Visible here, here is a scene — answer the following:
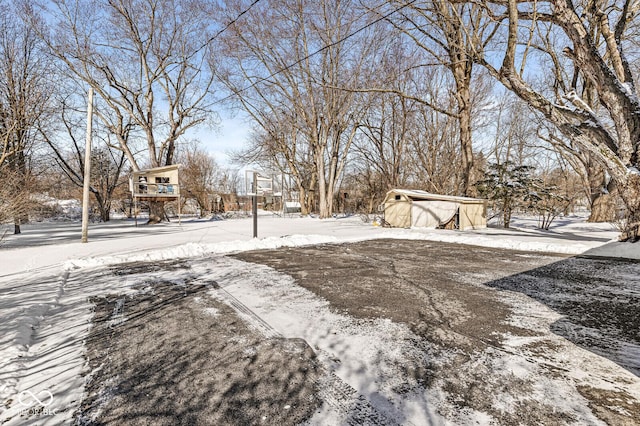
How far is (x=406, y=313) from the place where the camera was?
3258mm

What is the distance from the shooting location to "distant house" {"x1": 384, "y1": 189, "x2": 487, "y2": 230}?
12.8 metres

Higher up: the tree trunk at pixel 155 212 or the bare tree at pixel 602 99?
the bare tree at pixel 602 99

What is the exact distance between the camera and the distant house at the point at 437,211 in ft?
41.9

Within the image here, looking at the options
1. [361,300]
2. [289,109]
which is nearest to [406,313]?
[361,300]

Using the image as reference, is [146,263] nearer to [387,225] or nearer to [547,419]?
[547,419]

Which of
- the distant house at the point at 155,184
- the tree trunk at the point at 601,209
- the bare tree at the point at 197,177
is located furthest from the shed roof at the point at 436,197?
the bare tree at the point at 197,177

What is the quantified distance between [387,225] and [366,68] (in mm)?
9665

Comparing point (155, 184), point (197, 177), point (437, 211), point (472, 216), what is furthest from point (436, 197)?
point (197, 177)

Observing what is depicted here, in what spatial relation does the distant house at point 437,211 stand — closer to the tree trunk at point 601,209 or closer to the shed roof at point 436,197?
the shed roof at point 436,197

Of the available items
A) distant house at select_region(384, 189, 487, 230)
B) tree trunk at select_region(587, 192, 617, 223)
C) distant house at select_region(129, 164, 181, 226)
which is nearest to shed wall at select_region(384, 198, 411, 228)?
distant house at select_region(384, 189, 487, 230)

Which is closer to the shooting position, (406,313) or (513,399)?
(513,399)

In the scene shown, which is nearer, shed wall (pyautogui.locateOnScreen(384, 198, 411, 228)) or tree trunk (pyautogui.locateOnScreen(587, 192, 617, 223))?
shed wall (pyautogui.locateOnScreen(384, 198, 411, 228))

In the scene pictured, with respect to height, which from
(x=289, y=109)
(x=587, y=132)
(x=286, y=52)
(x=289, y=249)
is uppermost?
(x=286, y=52)

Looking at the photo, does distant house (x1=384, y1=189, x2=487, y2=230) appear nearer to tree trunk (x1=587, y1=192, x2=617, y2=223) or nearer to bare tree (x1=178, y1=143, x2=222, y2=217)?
tree trunk (x1=587, y1=192, x2=617, y2=223)
